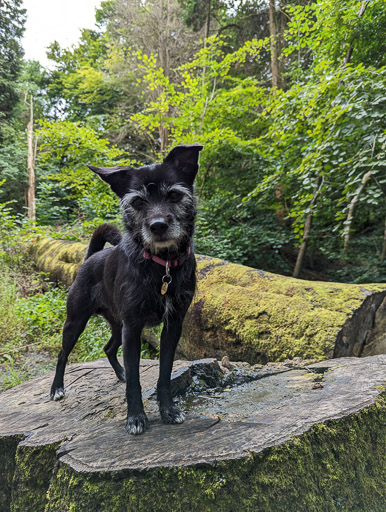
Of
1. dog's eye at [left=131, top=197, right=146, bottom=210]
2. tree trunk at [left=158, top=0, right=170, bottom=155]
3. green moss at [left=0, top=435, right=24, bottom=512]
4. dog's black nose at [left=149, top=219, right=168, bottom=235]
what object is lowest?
green moss at [left=0, top=435, right=24, bottom=512]

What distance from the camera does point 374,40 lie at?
5.70 m

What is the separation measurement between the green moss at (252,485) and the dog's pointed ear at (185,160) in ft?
5.21

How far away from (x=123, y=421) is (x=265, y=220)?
630cm

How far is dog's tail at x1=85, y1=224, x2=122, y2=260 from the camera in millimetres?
3113

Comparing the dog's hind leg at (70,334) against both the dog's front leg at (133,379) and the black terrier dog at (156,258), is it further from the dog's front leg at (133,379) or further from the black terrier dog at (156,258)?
the dog's front leg at (133,379)

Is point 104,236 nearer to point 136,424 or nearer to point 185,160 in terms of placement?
point 185,160

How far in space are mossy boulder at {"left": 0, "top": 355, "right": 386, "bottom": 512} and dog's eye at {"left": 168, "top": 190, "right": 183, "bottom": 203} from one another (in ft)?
4.22

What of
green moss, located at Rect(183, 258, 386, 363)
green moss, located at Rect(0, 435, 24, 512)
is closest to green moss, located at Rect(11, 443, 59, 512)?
green moss, located at Rect(0, 435, 24, 512)

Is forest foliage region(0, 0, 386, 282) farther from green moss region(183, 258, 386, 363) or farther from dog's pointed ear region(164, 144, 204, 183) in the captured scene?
dog's pointed ear region(164, 144, 204, 183)

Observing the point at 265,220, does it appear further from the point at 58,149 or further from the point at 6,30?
the point at 6,30

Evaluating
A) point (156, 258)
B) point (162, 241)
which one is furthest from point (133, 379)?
point (162, 241)

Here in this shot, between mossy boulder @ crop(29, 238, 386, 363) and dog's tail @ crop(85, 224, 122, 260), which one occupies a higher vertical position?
dog's tail @ crop(85, 224, 122, 260)

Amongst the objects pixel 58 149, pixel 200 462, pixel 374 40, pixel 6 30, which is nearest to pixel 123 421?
pixel 200 462

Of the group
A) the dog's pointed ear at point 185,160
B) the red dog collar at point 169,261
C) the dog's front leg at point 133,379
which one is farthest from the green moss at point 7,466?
the dog's pointed ear at point 185,160
